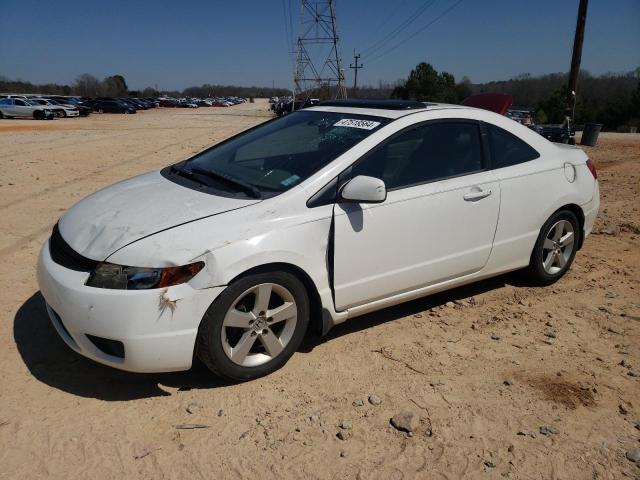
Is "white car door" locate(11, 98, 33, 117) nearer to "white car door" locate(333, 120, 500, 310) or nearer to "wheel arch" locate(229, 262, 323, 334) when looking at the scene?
"white car door" locate(333, 120, 500, 310)

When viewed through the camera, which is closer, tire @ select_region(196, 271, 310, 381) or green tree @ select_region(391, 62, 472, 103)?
tire @ select_region(196, 271, 310, 381)

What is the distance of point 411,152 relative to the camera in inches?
134

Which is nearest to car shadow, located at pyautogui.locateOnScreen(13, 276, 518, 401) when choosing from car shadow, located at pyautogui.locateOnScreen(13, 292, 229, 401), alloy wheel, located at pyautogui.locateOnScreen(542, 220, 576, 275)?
car shadow, located at pyautogui.locateOnScreen(13, 292, 229, 401)

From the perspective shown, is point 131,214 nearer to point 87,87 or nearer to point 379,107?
point 379,107

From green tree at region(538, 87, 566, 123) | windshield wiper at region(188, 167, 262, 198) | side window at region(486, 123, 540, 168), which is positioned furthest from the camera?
green tree at region(538, 87, 566, 123)

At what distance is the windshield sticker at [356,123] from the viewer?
335cm

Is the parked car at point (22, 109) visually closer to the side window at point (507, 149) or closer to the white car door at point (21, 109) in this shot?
the white car door at point (21, 109)

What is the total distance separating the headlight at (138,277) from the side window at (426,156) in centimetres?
124

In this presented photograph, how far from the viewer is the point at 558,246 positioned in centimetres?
434

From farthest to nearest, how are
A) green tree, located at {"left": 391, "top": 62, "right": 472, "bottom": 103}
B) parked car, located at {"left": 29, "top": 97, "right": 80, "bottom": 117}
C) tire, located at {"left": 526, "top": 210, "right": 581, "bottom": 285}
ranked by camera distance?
green tree, located at {"left": 391, "top": 62, "right": 472, "bottom": 103}
parked car, located at {"left": 29, "top": 97, "right": 80, "bottom": 117}
tire, located at {"left": 526, "top": 210, "right": 581, "bottom": 285}

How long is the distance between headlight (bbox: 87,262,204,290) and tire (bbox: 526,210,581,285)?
296 cm

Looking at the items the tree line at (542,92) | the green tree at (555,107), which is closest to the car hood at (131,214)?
the tree line at (542,92)

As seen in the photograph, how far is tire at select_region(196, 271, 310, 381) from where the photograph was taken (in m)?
2.68

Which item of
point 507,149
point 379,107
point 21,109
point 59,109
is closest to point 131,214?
point 379,107
